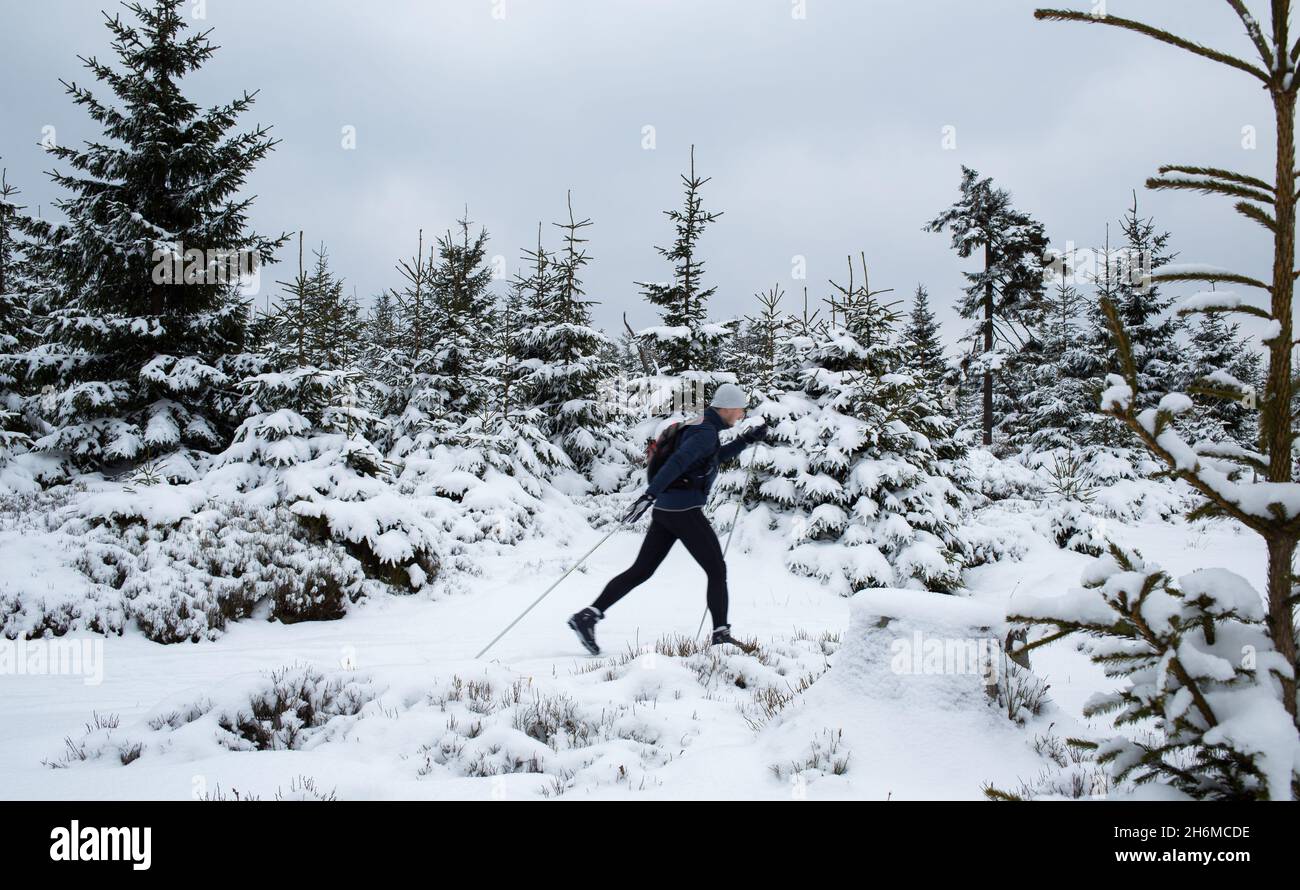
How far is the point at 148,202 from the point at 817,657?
1771 cm

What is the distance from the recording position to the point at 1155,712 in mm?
1916

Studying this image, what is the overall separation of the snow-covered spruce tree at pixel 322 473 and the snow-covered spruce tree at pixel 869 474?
6.34 metres

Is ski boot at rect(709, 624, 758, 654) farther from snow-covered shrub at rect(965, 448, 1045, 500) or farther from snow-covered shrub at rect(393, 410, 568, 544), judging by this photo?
snow-covered shrub at rect(965, 448, 1045, 500)

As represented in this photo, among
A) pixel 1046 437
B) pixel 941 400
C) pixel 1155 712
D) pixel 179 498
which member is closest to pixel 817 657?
pixel 1155 712

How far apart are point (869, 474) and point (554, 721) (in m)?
7.87

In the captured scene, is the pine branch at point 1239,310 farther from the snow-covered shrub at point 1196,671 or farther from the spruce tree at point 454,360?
the spruce tree at point 454,360

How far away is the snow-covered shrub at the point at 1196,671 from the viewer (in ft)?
5.82

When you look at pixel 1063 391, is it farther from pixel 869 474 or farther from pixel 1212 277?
pixel 1212 277

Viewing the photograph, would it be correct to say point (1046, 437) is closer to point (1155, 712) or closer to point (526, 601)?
point (526, 601)

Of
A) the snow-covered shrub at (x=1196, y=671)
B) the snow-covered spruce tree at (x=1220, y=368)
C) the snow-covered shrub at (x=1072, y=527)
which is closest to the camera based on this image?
the snow-covered shrub at (x=1196, y=671)

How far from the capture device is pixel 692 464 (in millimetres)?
5750

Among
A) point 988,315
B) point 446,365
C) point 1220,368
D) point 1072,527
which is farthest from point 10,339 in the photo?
point 1220,368

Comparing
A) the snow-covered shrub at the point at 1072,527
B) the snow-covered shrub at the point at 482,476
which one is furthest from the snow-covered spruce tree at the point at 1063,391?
the snow-covered shrub at the point at 482,476
